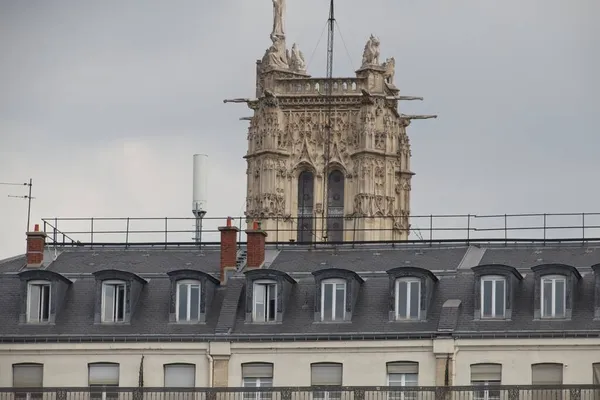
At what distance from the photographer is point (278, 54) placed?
19550cm

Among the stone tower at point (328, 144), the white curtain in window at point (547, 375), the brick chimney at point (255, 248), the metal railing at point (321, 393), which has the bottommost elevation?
the metal railing at point (321, 393)

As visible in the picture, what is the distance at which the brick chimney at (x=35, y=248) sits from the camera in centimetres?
9838

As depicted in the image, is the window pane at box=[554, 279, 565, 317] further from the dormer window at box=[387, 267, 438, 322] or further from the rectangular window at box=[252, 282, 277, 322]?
the rectangular window at box=[252, 282, 277, 322]

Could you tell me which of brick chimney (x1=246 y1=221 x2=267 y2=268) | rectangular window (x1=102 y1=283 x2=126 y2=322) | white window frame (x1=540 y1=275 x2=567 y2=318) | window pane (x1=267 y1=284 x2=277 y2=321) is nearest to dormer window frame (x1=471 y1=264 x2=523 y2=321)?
white window frame (x1=540 y1=275 x2=567 y2=318)

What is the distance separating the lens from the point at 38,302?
9394 cm

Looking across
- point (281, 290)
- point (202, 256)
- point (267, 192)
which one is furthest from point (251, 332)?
point (267, 192)

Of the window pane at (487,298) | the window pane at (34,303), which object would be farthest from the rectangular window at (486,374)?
the window pane at (34,303)

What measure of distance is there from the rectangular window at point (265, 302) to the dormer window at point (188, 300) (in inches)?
91.5

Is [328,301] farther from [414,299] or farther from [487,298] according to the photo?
[487,298]

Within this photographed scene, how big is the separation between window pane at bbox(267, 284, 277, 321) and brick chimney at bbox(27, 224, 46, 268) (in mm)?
11208

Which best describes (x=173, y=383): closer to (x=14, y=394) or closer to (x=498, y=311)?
(x=14, y=394)

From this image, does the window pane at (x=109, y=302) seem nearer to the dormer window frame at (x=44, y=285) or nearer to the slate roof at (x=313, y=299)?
the slate roof at (x=313, y=299)

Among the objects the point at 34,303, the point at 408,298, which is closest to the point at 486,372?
the point at 408,298

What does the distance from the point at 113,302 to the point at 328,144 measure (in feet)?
320
